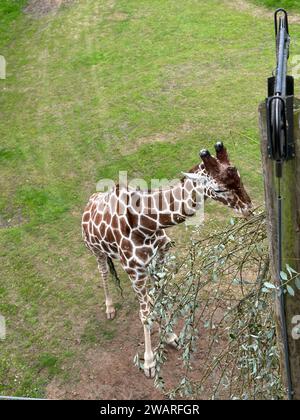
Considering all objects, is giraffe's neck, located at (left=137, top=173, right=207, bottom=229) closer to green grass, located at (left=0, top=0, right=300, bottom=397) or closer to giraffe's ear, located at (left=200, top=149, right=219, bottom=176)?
giraffe's ear, located at (left=200, top=149, right=219, bottom=176)

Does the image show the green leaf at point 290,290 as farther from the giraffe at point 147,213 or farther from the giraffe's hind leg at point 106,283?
the giraffe's hind leg at point 106,283

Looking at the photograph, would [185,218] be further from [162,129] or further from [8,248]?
[162,129]

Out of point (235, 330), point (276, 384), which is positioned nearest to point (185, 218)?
point (235, 330)

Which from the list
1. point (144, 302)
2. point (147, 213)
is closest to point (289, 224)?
point (147, 213)

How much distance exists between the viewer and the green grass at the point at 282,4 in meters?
14.6

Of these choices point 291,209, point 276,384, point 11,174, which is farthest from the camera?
point 11,174

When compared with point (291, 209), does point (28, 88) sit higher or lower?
lower

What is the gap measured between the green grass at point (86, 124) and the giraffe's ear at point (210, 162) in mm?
2855

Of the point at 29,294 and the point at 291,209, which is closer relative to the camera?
the point at 291,209

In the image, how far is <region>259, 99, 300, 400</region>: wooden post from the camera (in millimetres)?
2316

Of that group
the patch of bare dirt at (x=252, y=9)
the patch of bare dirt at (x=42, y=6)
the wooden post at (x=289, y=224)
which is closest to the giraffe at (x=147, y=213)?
the wooden post at (x=289, y=224)

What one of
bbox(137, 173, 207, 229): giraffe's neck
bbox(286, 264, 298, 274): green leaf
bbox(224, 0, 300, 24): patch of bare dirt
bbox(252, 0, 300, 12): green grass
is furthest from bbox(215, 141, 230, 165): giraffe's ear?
bbox(252, 0, 300, 12): green grass

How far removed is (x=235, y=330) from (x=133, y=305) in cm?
361

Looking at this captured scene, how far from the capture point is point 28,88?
1330cm
